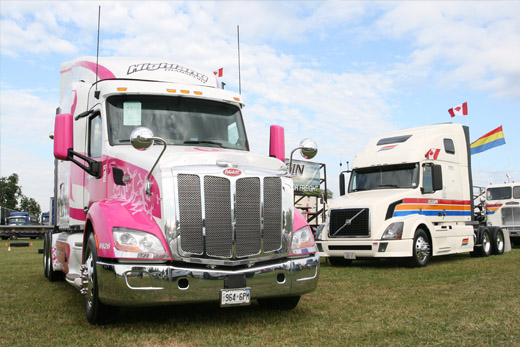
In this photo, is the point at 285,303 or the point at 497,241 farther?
the point at 497,241

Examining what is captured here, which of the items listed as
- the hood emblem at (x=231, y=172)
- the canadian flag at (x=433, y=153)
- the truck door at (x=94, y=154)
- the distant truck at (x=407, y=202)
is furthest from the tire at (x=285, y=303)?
the canadian flag at (x=433, y=153)

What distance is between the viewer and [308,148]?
6891 mm

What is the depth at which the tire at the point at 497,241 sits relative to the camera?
16.6m

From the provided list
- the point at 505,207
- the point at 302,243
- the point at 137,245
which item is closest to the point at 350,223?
the point at 302,243

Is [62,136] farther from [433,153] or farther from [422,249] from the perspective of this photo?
[433,153]

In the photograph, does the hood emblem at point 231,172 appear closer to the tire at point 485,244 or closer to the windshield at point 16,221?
the tire at point 485,244

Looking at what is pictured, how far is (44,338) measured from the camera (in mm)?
5602

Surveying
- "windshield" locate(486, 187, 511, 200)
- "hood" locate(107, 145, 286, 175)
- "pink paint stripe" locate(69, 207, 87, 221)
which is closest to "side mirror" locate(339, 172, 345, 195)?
"pink paint stripe" locate(69, 207, 87, 221)

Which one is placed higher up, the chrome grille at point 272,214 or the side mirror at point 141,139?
the side mirror at point 141,139

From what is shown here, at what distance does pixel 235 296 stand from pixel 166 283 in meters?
0.75

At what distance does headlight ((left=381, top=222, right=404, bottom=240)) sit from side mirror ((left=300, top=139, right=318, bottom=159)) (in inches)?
241

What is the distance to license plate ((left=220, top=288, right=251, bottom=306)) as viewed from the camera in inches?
224

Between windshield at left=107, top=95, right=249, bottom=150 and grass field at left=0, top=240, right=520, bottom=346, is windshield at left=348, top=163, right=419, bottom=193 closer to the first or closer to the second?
grass field at left=0, top=240, right=520, bottom=346

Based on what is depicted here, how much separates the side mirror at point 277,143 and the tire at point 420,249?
5843 mm
